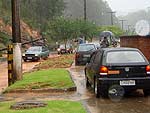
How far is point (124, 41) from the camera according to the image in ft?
111

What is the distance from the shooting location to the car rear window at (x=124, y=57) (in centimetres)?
1319

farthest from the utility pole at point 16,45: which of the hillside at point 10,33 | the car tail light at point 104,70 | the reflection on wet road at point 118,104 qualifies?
the hillside at point 10,33

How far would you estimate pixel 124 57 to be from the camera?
13.3 meters

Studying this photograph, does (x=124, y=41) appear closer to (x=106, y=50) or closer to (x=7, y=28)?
(x=106, y=50)

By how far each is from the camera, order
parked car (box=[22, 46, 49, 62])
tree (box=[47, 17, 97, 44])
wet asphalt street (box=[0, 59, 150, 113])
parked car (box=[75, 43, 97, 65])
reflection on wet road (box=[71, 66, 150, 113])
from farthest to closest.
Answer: tree (box=[47, 17, 97, 44]) → parked car (box=[22, 46, 49, 62]) → parked car (box=[75, 43, 97, 65]) → wet asphalt street (box=[0, 59, 150, 113]) → reflection on wet road (box=[71, 66, 150, 113])

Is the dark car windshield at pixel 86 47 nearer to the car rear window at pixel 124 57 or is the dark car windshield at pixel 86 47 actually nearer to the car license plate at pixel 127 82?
the car rear window at pixel 124 57

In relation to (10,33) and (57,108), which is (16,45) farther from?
(10,33)

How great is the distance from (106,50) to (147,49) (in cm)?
1174

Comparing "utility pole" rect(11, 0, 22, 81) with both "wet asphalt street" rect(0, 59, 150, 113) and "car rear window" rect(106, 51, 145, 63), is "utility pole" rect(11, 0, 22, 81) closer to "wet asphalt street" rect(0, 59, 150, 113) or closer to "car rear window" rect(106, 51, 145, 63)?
"wet asphalt street" rect(0, 59, 150, 113)

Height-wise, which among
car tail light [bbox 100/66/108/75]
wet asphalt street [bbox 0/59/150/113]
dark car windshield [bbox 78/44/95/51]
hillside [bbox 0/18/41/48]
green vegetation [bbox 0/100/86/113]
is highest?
hillside [bbox 0/18/41/48]

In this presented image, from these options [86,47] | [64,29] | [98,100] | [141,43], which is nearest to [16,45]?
[98,100]

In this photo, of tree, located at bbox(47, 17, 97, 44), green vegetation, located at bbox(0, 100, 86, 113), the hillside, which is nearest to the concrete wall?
green vegetation, located at bbox(0, 100, 86, 113)

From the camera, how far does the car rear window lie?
13.2m

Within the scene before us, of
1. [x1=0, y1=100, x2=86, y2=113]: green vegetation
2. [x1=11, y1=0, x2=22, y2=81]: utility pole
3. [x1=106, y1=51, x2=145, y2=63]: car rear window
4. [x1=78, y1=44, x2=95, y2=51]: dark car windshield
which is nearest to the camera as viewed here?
[x1=0, y1=100, x2=86, y2=113]: green vegetation
